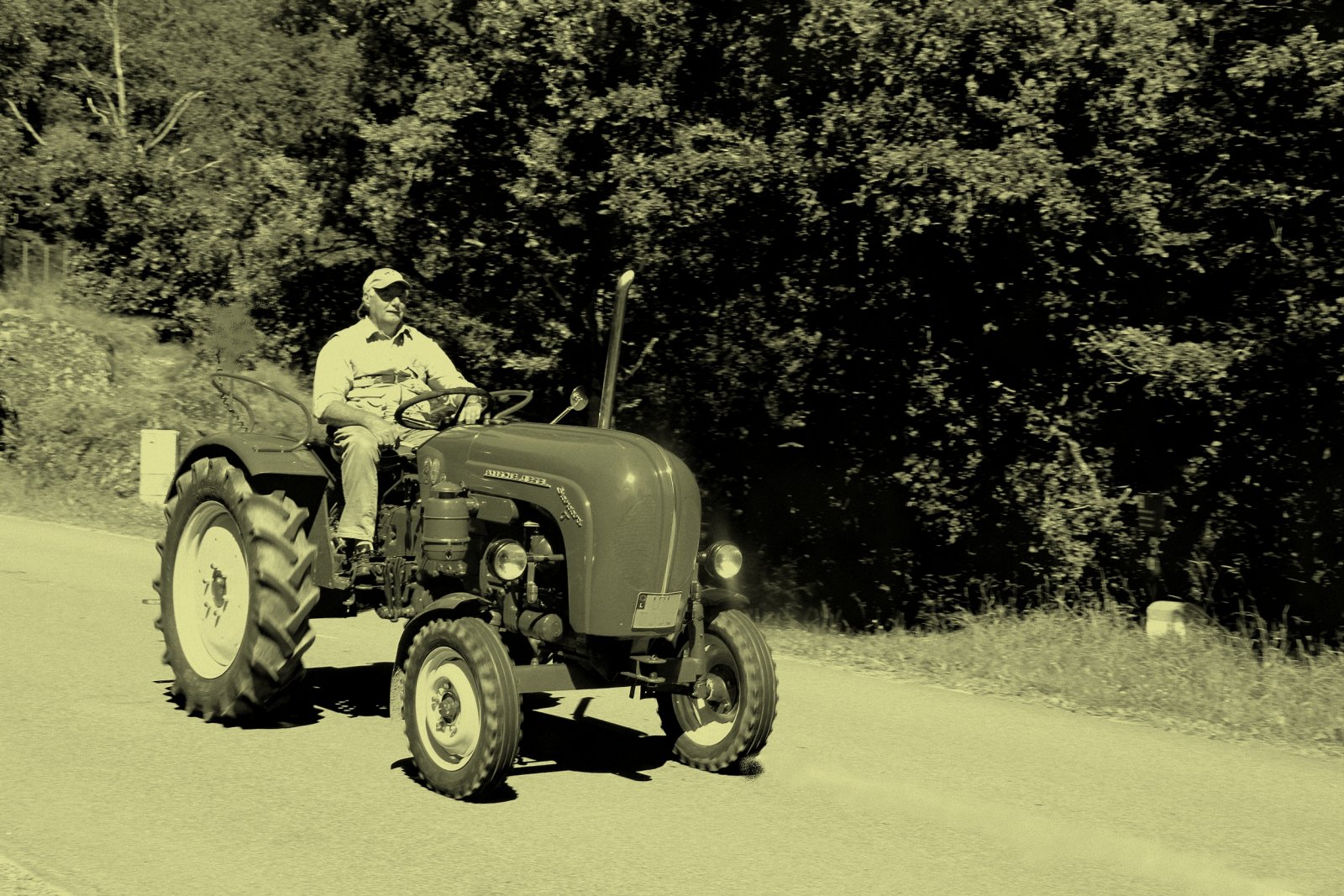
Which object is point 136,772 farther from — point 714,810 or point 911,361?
point 911,361

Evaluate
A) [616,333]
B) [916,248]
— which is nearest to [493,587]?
[616,333]

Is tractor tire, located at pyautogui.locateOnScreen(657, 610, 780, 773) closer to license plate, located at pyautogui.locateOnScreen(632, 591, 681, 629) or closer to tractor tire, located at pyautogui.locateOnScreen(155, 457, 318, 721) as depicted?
license plate, located at pyautogui.locateOnScreen(632, 591, 681, 629)

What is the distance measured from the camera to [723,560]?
675 cm

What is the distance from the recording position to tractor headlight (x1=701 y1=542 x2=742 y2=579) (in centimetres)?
671

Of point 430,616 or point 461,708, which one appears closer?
point 461,708

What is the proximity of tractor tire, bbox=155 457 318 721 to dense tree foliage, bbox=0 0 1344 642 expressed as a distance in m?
6.90

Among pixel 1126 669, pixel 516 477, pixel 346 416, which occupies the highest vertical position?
pixel 346 416

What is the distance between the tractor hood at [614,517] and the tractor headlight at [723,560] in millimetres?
163

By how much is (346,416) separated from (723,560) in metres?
2.06

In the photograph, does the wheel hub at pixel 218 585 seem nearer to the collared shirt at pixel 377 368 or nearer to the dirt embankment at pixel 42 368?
the collared shirt at pixel 377 368

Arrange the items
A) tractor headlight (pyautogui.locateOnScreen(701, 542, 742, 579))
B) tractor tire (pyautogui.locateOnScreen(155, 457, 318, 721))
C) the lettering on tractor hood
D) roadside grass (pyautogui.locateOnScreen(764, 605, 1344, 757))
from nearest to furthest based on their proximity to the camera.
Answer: the lettering on tractor hood
tractor headlight (pyautogui.locateOnScreen(701, 542, 742, 579))
tractor tire (pyautogui.locateOnScreen(155, 457, 318, 721))
roadside grass (pyautogui.locateOnScreen(764, 605, 1344, 757))

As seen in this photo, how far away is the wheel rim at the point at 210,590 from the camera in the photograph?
7.88 meters

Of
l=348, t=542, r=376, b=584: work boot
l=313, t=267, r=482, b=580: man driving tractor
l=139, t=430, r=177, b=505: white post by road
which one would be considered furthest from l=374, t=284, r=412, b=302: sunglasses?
l=139, t=430, r=177, b=505: white post by road

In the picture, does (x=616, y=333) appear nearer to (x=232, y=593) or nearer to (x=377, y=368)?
(x=377, y=368)
